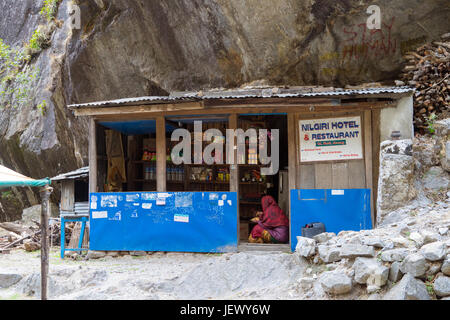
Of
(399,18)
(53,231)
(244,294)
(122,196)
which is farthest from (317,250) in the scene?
(53,231)

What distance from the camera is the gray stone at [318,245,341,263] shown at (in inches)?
245

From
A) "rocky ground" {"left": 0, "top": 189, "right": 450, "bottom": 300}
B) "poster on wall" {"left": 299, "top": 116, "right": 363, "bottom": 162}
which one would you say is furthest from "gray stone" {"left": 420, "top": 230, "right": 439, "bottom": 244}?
"poster on wall" {"left": 299, "top": 116, "right": 363, "bottom": 162}

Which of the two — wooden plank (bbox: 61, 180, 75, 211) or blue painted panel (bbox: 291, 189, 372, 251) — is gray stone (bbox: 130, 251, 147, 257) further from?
blue painted panel (bbox: 291, 189, 372, 251)

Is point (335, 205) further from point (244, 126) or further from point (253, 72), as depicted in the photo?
point (253, 72)

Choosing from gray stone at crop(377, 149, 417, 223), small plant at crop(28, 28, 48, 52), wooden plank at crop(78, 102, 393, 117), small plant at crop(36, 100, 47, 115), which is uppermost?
small plant at crop(28, 28, 48, 52)

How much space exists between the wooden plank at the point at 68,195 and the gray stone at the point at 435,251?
815 centimetres

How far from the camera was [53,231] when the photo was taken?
12203 millimetres

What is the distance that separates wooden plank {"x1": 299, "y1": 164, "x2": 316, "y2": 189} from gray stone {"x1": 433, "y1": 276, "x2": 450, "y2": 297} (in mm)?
4385

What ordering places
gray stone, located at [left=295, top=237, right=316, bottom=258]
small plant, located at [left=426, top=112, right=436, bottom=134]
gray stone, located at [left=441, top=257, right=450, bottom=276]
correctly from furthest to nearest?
small plant, located at [left=426, top=112, right=436, bottom=134], gray stone, located at [left=295, top=237, right=316, bottom=258], gray stone, located at [left=441, top=257, right=450, bottom=276]

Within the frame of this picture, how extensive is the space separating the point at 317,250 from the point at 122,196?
498cm

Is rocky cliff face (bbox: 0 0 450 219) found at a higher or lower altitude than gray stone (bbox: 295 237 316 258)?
higher

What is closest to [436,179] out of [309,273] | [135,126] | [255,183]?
[309,273]

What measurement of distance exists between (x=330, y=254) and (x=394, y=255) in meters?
1.01

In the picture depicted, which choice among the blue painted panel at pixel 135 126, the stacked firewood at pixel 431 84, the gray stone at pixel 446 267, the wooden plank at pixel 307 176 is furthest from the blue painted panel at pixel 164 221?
the stacked firewood at pixel 431 84
